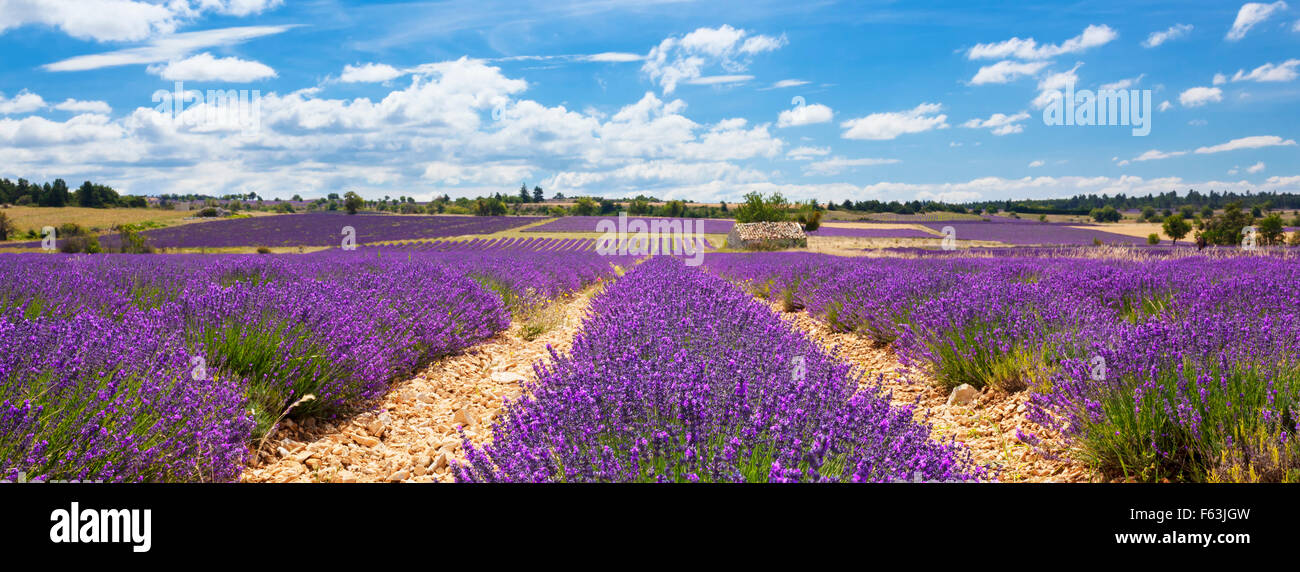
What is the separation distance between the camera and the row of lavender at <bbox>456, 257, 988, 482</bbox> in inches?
65.5

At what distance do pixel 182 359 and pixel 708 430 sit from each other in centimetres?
228

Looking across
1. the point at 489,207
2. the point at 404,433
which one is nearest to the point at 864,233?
the point at 489,207

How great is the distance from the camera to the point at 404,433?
3.52 metres

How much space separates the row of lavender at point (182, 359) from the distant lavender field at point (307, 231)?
25.0m

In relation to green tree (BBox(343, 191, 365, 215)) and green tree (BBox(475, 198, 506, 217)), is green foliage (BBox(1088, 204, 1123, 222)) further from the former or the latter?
green tree (BBox(343, 191, 365, 215))

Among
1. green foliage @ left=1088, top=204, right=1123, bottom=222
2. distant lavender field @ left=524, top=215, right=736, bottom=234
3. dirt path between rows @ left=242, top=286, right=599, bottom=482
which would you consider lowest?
dirt path between rows @ left=242, top=286, right=599, bottom=482

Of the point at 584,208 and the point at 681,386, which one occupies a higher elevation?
the point at 584,208

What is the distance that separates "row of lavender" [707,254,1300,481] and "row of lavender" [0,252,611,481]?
10.8 ft

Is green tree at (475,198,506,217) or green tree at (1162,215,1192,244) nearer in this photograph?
green tree at (1162,215,1192,244)

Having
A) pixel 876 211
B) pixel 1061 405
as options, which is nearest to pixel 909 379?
pixel 1061 405

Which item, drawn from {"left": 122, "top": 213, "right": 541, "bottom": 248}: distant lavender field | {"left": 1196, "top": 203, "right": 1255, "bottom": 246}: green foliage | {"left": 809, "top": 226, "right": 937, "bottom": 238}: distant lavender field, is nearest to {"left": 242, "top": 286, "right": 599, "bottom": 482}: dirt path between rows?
{"left": 122, "top": 213, "right": 541, "bottom": 248}: distant lavender field

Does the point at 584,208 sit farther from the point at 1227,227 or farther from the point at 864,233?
the point at 1227,227

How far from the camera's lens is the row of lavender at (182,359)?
209 centimetres
